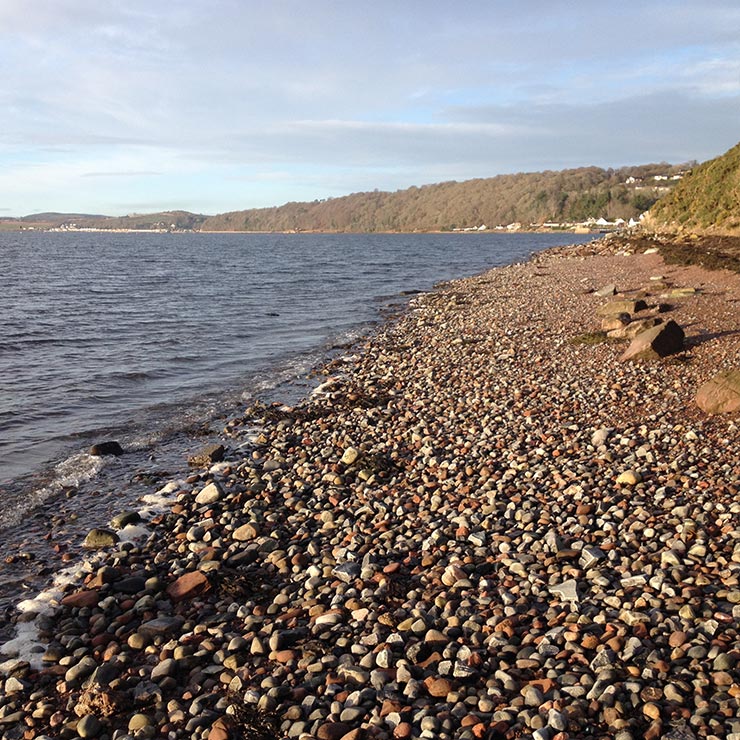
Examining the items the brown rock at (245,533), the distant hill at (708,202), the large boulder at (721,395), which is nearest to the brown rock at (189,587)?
the brown rock at (245,533)

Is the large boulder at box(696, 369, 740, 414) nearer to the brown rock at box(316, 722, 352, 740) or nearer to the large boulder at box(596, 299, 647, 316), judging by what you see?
the brown rock at box(316, 722, 352, 740)

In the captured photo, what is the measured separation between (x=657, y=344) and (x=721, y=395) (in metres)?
4.36

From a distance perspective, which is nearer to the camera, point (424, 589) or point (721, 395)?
point (424, 589)

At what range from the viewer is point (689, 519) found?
25.4 feet

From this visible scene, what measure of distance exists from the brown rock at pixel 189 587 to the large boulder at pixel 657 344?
1256cm

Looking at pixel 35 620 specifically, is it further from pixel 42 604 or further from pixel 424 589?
pixel 424 589

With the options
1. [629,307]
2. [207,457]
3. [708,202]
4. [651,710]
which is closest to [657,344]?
[629,307]

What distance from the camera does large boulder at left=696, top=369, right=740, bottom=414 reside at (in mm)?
11284

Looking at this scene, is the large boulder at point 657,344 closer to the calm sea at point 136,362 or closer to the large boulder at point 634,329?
the large boulder at point 634,329

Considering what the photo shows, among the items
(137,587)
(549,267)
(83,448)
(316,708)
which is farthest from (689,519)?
(549,267)

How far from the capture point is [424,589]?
7.13 m

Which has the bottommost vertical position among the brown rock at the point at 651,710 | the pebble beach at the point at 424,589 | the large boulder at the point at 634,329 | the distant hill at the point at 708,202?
the pebble beach at the point at 424,589

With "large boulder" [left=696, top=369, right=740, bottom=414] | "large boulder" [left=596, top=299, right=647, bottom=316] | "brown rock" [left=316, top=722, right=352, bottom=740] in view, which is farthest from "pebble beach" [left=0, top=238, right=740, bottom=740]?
"large boulder" [left=596, top=299, right=647, bottom=316]

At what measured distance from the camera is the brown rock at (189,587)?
7.56 metres
